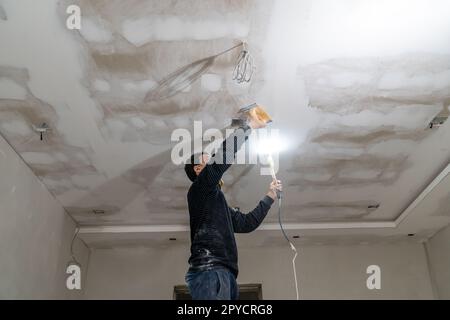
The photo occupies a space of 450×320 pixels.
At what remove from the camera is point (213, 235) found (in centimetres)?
185

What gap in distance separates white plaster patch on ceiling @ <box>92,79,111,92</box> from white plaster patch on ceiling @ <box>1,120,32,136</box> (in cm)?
68

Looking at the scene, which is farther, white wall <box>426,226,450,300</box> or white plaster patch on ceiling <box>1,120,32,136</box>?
white wall <box>426,226,450,300</box>

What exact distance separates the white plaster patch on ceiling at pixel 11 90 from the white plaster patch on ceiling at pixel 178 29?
2.68 ft

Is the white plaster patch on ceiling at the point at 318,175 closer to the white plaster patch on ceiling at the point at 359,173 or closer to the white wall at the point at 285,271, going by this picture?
the white plaster patch on ceiling at the point at 359,173

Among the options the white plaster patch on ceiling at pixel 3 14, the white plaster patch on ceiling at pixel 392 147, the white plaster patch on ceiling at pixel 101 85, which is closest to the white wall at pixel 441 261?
the white plaster patch on ceiling at pixel 392 147

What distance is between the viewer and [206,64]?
2318mm

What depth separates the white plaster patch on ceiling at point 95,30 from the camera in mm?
2057

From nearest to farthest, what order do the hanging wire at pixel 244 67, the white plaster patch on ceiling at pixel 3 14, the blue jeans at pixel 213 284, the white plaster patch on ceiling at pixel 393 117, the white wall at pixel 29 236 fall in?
the blue jeans at pixel 213 284, the white plaster patch on ceiling at pixel 3 14, the hanging wire at pixel 244 67, the white plaster patch on ceiling at pixel 393 117, the white wall at pixel 29 236

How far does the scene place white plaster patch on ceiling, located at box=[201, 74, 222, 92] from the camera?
7.88ft

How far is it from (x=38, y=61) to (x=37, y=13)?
13.3 inches

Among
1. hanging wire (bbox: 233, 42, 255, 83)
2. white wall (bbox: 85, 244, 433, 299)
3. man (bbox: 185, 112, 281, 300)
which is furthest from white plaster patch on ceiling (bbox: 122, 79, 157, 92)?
white wall (bbox: 85, 244, 433, 299)

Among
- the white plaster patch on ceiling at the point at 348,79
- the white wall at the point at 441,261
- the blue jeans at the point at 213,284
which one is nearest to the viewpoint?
the blue jeans at the point at 213,284

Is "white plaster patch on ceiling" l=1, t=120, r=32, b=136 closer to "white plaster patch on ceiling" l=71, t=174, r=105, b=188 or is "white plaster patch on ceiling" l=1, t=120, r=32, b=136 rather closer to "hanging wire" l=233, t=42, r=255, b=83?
"white plaster patch on ceiling" l=71, t=174, r=105, b=188
